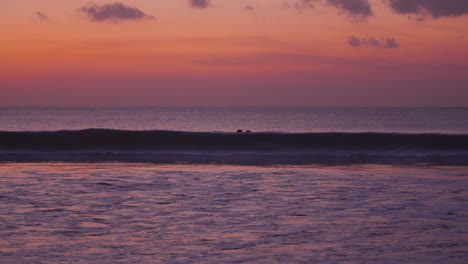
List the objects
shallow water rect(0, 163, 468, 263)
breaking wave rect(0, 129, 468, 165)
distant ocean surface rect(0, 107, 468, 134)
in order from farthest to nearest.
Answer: distant ocean surface rect(0, 107, 468, 134)
breaking wave rect(0, 129, 468, 165)
shallow water rect(0, 163, 468, 263)

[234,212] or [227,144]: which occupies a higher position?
[227,144]

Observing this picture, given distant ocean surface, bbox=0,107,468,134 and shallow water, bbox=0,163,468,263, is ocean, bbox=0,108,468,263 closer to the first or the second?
shallow water, bbox=0,163,468,263

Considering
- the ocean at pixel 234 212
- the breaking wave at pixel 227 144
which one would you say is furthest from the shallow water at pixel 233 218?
the breaking wave at pixel 227 144

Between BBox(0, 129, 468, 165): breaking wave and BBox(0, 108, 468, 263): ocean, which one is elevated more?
BBox(0, 129, 468, 165): breaking wave

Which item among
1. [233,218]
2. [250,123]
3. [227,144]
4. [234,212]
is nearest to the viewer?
[233,218]

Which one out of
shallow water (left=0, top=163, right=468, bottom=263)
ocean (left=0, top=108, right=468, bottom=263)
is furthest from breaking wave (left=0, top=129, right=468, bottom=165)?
shallow water (left=0, top=163, right=468, bottom=263)

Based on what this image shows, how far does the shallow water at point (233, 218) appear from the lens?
6330 millimetres

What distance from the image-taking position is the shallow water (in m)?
6.33

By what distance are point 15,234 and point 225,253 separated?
103 inches

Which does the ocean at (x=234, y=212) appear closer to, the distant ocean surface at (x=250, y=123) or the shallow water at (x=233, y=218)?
the shallow water at (x=233, y=218)

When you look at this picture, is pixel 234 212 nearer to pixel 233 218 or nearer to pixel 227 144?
pixel 233 218

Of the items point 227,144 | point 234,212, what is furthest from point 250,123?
point 234,212

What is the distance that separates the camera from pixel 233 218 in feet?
26.9

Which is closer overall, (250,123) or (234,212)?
(234,212)
